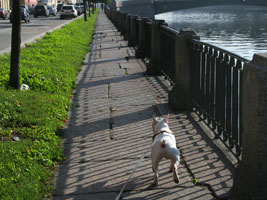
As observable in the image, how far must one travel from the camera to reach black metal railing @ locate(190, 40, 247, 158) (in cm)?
462

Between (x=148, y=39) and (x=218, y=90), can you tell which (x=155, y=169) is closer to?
(x=218, y=90)

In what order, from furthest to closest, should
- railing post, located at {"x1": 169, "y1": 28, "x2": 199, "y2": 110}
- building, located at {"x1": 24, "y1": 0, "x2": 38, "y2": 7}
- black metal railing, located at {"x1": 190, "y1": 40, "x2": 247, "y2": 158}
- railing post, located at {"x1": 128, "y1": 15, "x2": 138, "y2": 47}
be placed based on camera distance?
building, located at {"x1": 24, "y1": 0, "x2": 38, "y2": 7} < railing post, located at {"x1": 128, "y1": 15, "x2": 138, "y2": 47} < railing post, located at {"x1": 169, "y1": 28, "x2": 199, "y2": 110} < black metal railing, located at {"x1": 190, "y1": 40, "x2": 247, "y2": 158}

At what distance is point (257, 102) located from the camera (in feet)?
11.3

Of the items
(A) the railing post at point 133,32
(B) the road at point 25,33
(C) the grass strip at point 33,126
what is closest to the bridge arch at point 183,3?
(B) the road at point 25,33

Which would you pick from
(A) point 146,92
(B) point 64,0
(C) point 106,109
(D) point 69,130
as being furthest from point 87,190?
(B) point 64,0

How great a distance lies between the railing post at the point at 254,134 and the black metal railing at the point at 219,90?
2.34 feet

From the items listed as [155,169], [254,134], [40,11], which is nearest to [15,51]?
[155,169]

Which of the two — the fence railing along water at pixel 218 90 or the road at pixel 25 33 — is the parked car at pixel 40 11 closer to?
the road at pixel 25 33

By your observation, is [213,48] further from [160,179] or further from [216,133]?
[160,179]

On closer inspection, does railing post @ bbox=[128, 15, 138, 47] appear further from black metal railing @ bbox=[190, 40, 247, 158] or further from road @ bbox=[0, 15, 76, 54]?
black metal railing @ bbox=[190, 40, 247, 158]

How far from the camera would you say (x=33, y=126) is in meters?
5.99

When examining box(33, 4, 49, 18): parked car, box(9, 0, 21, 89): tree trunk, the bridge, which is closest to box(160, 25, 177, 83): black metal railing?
box(9, 0, 21, 89): tree trunk

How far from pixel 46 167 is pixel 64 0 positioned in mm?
145595

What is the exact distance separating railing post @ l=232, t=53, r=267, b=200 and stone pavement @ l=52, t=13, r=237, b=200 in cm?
38
